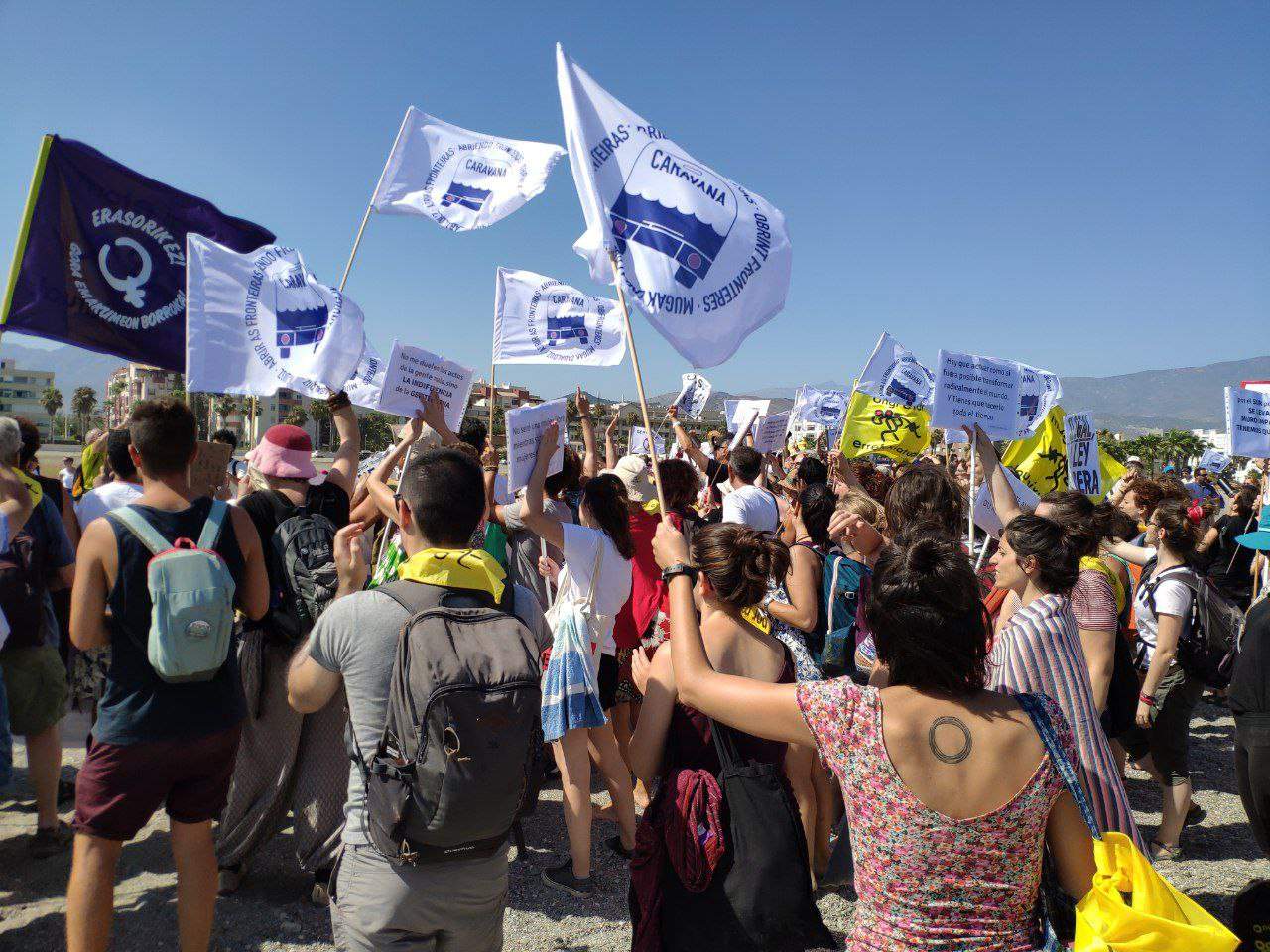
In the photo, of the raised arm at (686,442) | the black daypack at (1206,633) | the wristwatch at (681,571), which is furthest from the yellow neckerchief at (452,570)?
the raised arm at (686,442)

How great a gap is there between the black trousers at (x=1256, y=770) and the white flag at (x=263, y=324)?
16.0ft

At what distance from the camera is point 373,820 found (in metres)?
2.20

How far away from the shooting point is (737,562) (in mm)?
2746

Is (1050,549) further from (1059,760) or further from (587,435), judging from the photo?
(587,435)

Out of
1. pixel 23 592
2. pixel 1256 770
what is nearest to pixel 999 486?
pixel 1256 770

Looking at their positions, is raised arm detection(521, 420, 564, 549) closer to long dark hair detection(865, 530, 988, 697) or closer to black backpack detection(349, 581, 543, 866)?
black backpack detection(349, 581, 543, 866)

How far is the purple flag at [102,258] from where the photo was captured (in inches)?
168

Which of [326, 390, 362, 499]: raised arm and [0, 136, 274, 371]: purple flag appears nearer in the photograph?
[0, 136, 274, 371]: purple flag

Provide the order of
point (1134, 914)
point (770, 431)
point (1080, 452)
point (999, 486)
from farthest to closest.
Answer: point (770, 431) < point (1080, 452) < point (999, 486) < point (1134, 914)

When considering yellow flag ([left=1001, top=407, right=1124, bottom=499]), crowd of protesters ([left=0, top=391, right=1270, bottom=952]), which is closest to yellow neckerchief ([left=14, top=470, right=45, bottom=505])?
crowd of protesters ([left=0, top=391, right=1270, bottom=952])

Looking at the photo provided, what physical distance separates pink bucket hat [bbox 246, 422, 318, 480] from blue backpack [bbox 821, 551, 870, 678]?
2931 millimetres

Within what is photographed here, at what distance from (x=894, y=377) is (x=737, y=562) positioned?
7.14 meters

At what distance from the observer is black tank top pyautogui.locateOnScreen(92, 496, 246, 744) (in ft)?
9.24

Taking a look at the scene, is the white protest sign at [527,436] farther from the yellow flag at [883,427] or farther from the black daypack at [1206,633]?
the yellow flag at [883,427]
